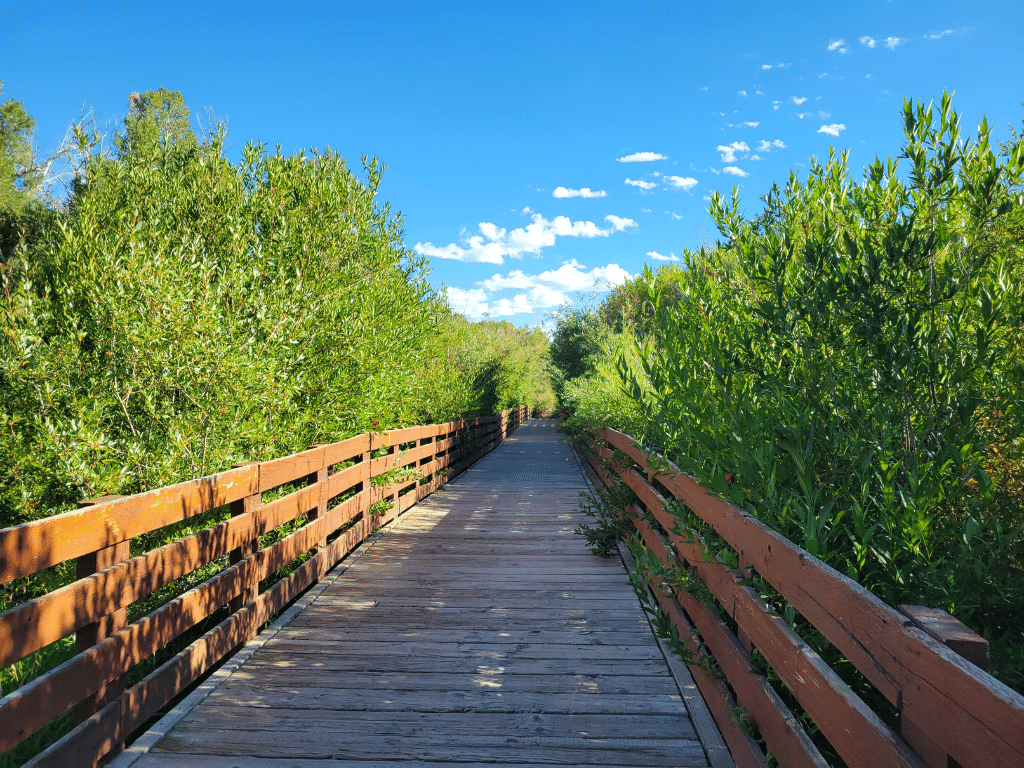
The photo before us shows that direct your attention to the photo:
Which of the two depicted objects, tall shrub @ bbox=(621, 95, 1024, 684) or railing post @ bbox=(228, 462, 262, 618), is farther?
railing post @ bbox=(228, 462, 262, 618)

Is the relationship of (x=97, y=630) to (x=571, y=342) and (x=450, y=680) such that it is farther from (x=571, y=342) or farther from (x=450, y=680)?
(x=571, y=342)

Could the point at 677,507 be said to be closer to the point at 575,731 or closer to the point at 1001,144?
the point at 575,731

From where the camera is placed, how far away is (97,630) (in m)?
2.43

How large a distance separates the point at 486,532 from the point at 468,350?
9607mm

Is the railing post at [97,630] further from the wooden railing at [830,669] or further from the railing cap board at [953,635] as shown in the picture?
the railing cap board at [953,635]

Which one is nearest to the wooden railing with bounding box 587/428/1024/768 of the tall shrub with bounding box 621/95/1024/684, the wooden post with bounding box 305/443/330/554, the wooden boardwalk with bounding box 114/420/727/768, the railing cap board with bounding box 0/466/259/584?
the tall shrub with bounding box 621/95/1024/684

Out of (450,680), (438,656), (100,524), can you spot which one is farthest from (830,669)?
(100,524)

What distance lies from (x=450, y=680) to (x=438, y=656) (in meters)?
0.31

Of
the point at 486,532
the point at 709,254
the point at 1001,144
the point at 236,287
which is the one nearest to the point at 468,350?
the point at 486,532

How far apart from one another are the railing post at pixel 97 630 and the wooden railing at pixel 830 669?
97.1 inches

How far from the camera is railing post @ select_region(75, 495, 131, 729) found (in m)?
2.37

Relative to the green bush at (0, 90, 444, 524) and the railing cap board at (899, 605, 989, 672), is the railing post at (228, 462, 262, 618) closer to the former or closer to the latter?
the green bush at (0, 90, 444, 524)

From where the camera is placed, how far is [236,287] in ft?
14.3

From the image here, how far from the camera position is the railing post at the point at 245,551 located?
11.7 feet
